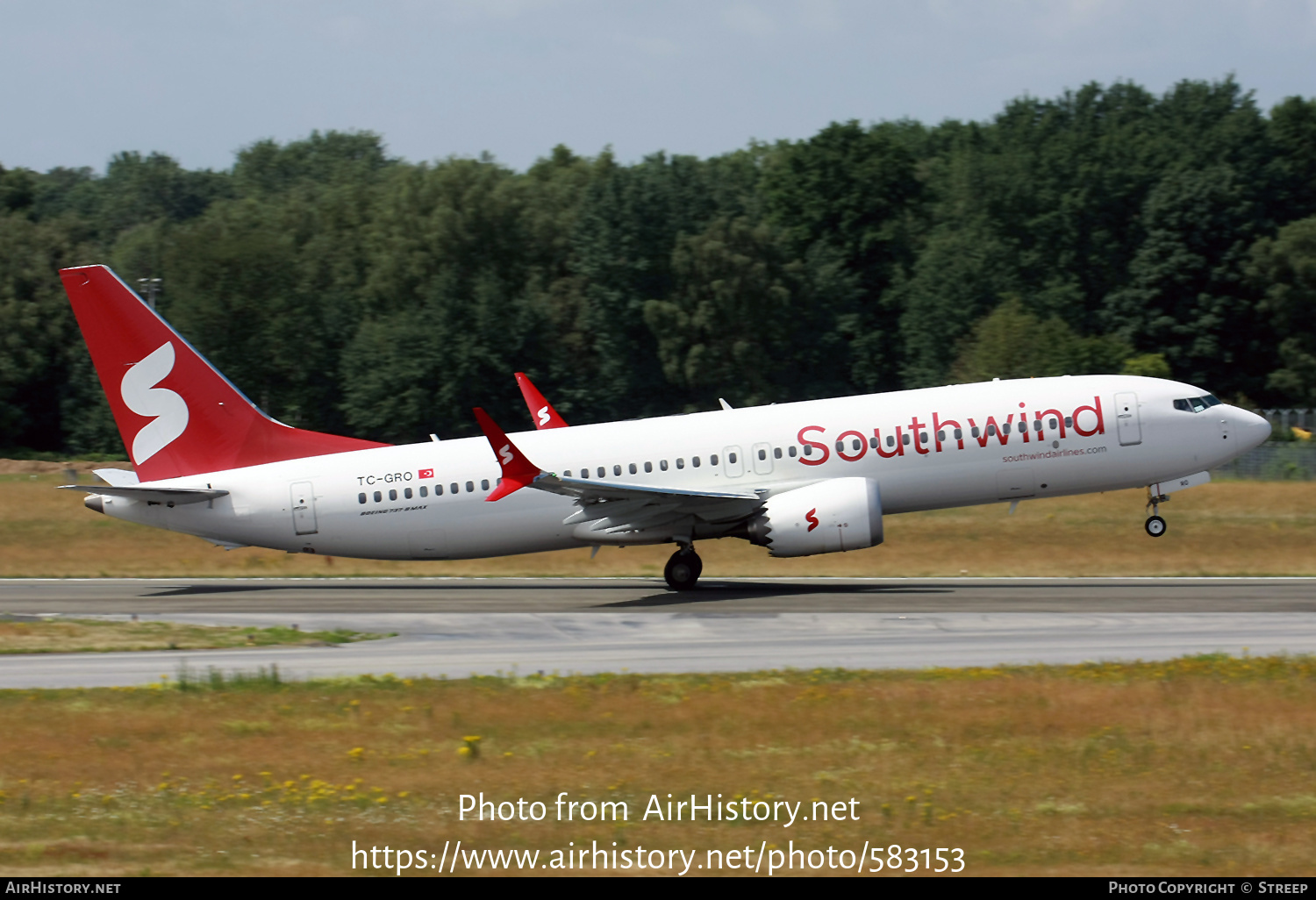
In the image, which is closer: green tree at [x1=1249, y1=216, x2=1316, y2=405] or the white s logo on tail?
the white s logo on tail

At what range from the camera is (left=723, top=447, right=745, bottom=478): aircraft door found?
97.1 feet

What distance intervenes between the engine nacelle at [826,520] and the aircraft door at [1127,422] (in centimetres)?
553

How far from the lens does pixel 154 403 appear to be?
3108cm

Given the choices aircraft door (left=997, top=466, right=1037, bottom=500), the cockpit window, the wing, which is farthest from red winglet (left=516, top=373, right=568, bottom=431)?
the cockpit window

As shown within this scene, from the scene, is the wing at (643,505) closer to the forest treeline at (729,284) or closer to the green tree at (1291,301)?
the forest treeline at (729,284)

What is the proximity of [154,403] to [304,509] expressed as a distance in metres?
4.30

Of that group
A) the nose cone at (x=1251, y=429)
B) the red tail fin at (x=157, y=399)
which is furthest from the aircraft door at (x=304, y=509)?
the nose cone at (x=1251, y=429)

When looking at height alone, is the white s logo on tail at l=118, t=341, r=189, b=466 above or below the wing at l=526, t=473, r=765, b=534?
above

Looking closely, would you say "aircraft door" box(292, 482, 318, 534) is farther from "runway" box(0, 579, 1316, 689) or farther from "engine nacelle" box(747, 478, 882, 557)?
"engine nacelle" box(747, 478, 882, 557)

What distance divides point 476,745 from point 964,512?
1112 inches

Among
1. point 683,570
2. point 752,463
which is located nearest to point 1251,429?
point 752,463

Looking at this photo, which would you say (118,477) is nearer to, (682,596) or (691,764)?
(682,596)

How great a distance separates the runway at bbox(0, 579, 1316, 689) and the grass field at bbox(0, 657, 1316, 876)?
190 centimetres

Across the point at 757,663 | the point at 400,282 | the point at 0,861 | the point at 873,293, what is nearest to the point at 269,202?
the point at 400,282
